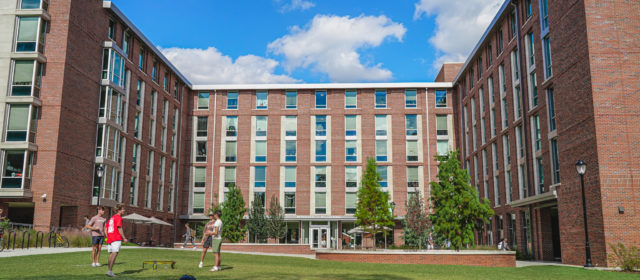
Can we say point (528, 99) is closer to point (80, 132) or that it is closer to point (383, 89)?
point (383, 89)

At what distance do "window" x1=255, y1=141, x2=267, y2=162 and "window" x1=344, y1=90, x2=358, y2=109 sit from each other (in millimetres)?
8500

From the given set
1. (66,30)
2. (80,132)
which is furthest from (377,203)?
(66,30)

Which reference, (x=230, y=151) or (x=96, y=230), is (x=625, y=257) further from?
(x=230, y=151)

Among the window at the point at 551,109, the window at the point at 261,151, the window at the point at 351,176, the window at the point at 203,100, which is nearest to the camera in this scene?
the window at the point at 551,109

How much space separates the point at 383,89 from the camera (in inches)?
2013

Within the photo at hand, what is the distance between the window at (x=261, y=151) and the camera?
166ft

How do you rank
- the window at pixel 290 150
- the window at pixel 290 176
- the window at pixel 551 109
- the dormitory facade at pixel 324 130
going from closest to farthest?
the dormitory facade at pixel 324 130 < the window at pixel 551 109 < the window at pixel 290 176 < the window at pixel 290 150

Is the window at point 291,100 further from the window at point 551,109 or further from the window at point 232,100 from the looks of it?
the window at point 551,109

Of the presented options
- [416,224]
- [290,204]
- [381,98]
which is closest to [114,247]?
[416,224]

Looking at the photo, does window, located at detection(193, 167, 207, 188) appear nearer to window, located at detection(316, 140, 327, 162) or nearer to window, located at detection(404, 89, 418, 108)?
window, located at detection(316, 140, 327, 162)

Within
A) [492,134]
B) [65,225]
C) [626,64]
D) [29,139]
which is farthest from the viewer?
[492,134]

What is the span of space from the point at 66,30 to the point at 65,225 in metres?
11.3

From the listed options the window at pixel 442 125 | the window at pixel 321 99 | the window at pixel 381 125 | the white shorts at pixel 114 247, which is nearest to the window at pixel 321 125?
the window at pixel 321 99

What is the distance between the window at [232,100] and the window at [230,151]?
3.45m
